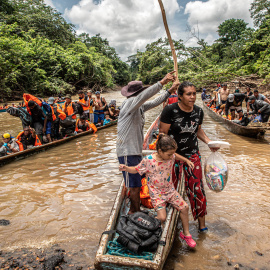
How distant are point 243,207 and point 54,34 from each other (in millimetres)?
31460

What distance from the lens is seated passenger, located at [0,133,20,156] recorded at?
226 inches

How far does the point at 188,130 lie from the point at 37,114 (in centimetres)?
508

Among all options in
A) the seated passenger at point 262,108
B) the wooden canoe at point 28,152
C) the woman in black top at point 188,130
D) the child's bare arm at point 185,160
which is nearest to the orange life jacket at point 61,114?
the wooden canoe at point 28,152

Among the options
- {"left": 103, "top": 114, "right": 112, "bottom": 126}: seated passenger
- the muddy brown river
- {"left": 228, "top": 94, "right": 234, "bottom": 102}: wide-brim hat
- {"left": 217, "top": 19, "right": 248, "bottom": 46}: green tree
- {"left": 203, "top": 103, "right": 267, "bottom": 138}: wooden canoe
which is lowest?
the muddy brown river

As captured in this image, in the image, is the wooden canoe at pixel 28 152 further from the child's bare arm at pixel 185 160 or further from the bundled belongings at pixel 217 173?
the bundled belongings at pixel 217 173

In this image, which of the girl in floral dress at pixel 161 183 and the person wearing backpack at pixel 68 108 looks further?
the person wearing backpack at pixel 68 108

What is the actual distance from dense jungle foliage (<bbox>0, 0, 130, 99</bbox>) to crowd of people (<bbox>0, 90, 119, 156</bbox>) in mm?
10747

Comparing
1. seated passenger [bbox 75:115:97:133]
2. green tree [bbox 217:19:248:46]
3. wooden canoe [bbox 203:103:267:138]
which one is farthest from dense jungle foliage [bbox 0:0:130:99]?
green tree [bbox 217:19:248:46]

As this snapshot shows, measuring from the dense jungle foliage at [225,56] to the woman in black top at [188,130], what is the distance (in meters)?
11.4

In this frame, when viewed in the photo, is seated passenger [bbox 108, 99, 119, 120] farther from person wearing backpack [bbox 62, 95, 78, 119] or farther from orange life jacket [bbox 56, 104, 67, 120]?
orange life jacket [bbox 56, 104, 67, 120]

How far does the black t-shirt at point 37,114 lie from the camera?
6219mm

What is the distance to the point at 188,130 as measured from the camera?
2506 millimetres

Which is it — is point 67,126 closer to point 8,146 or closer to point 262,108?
point 8,146

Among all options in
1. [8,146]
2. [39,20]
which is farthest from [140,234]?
[39,20]
